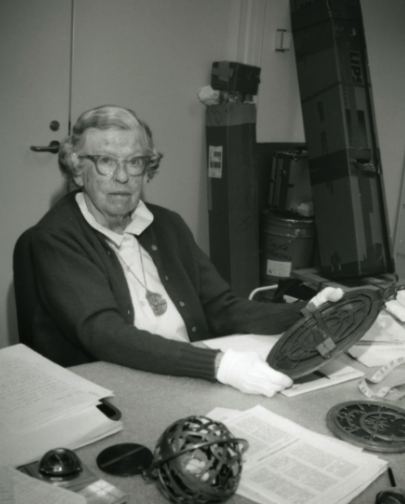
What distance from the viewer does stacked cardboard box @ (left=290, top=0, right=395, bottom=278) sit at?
324 centimetres

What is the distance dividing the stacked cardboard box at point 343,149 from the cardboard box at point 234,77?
1.07 ft

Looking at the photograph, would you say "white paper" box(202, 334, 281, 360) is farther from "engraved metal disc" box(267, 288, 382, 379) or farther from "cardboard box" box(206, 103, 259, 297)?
"cardboard box" box(206, 103, 259, 297)

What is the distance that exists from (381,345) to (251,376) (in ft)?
1.76

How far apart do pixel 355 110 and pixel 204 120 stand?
89 cm

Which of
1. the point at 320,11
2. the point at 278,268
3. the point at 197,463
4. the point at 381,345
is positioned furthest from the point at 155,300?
the point at 320,11

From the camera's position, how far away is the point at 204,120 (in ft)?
11.8

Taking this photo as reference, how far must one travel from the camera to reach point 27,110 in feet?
9.59

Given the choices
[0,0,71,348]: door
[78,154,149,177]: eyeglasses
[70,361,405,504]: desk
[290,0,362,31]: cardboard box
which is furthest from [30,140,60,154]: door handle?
[70,361,405,504]: desk

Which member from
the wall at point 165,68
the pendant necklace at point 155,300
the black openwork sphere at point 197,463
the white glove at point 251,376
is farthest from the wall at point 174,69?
the black openwork sphere at point 197,463

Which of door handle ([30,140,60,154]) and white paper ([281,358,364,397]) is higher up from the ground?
door handle ([30,140,60,154])

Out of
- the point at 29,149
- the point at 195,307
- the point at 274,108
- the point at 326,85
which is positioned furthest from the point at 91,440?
the point at 274,108

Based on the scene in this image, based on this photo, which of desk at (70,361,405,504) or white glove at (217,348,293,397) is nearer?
desk at (70,361,405,504)

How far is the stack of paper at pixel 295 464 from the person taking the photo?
96cm

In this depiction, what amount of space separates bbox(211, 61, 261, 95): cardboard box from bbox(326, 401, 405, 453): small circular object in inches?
100
